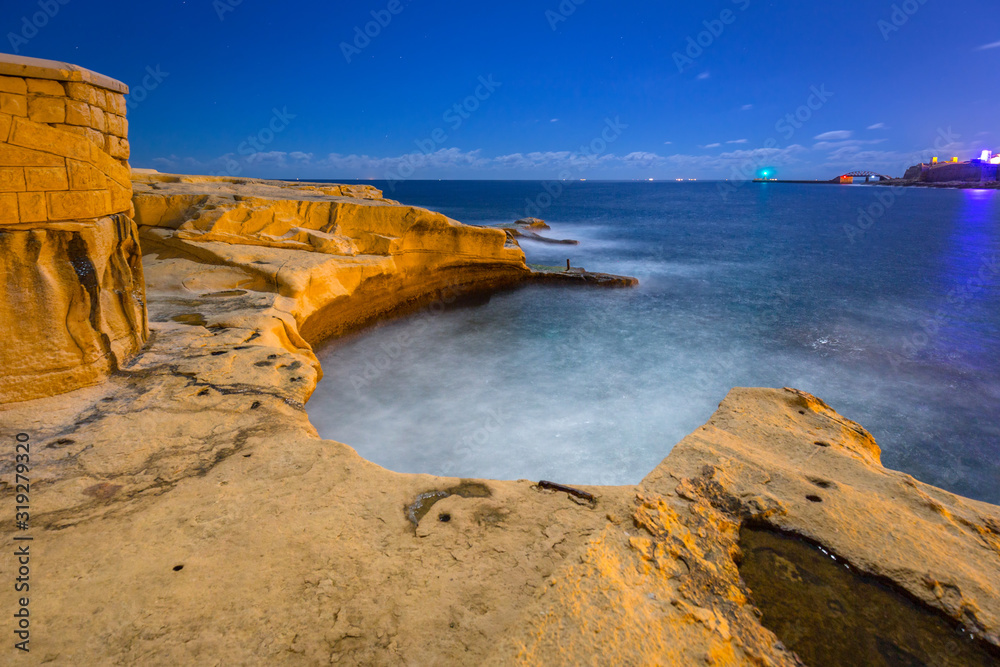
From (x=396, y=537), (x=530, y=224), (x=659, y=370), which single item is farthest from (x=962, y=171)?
(x=396, y=537)

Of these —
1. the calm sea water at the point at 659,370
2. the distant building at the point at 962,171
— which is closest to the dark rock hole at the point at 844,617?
the calm sea water at the point at 659,370

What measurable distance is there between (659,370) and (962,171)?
341ft

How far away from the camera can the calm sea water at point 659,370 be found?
244 inches

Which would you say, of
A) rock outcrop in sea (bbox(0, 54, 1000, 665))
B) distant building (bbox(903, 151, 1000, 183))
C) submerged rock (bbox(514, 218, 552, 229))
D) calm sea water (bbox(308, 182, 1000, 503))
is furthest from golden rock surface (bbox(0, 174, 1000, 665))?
distant building (bbox(903, 151, 1000, 183))

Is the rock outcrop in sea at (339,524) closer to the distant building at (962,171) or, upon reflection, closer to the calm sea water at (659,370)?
the calm sea water at (659,370)

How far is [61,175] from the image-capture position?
3.71 m

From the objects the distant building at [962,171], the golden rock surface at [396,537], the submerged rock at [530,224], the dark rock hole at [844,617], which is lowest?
the dark rock hole at [844,617]

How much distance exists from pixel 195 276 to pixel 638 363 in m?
7.56

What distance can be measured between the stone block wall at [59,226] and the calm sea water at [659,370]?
290 cm

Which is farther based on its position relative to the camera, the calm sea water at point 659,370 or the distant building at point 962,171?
the distant building at point 962,171

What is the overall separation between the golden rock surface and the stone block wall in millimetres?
306

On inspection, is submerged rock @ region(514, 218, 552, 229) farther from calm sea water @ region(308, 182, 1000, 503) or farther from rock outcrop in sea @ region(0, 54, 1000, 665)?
rock outcrop in sea @ region(0, 54, 1000, 665)

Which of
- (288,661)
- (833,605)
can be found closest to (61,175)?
(288,661)

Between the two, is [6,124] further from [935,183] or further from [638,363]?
[935,183]
